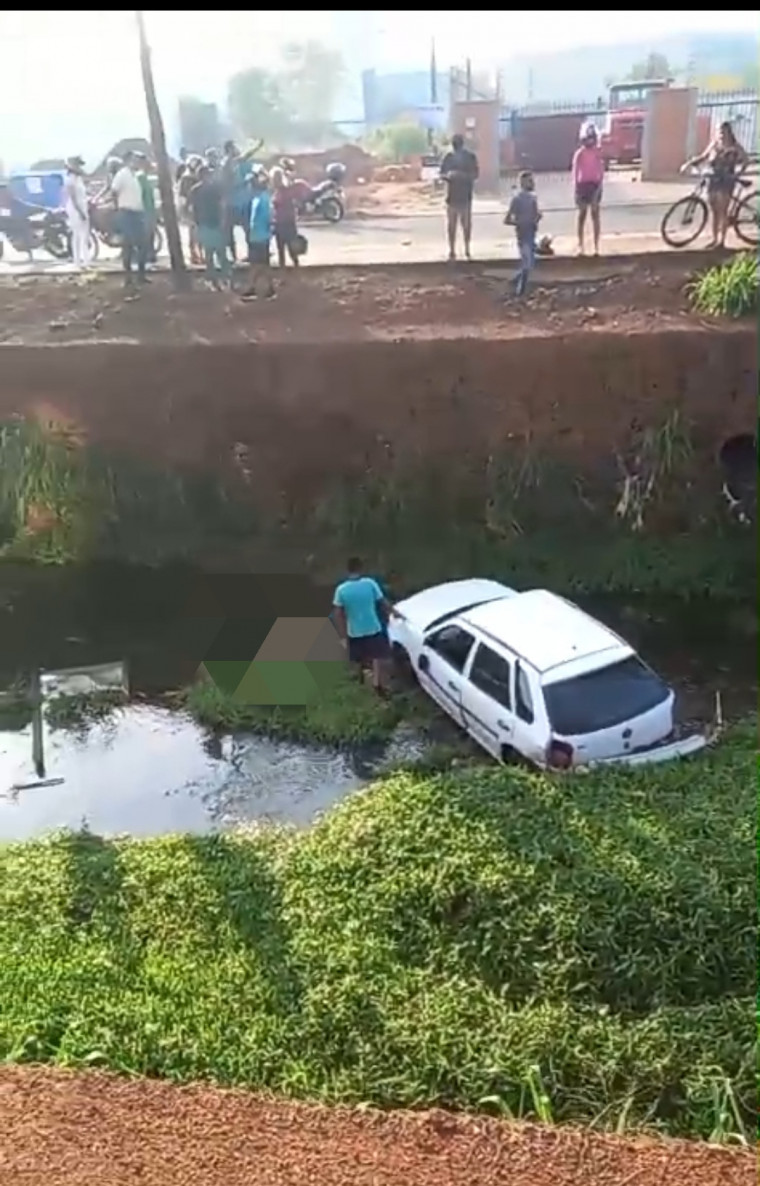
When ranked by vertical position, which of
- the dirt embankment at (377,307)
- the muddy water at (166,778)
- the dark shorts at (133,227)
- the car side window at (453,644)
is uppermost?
the dark shorts at (133,227)

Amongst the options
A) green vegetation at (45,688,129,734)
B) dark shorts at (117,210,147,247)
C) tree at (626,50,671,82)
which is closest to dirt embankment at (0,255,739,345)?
dark shorts at (117,210,147,247)

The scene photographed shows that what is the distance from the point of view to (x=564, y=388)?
15219 millimetres

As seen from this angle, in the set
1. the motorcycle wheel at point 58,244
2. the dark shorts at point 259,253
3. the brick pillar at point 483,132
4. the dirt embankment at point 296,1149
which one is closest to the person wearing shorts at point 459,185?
the dark shorts at point 259,253

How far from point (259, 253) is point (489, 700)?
27.6ft

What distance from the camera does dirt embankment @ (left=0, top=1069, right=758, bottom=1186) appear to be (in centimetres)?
573

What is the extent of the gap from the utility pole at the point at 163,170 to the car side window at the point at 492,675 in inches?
337

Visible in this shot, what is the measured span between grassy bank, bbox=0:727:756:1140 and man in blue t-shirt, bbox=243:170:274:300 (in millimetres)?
9499

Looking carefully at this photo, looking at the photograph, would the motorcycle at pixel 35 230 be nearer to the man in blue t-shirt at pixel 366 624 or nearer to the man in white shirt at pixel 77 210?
the man in white shirt at pixel 77 210

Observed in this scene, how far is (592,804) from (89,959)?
10.8 ft

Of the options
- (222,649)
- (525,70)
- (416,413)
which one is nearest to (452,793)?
(222,649)

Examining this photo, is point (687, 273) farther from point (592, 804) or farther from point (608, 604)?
point (592, 804)

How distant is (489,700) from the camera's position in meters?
10.4

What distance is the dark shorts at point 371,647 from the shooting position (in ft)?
38.6

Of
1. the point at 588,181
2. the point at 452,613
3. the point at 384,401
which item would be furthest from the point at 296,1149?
the point at 588,181
